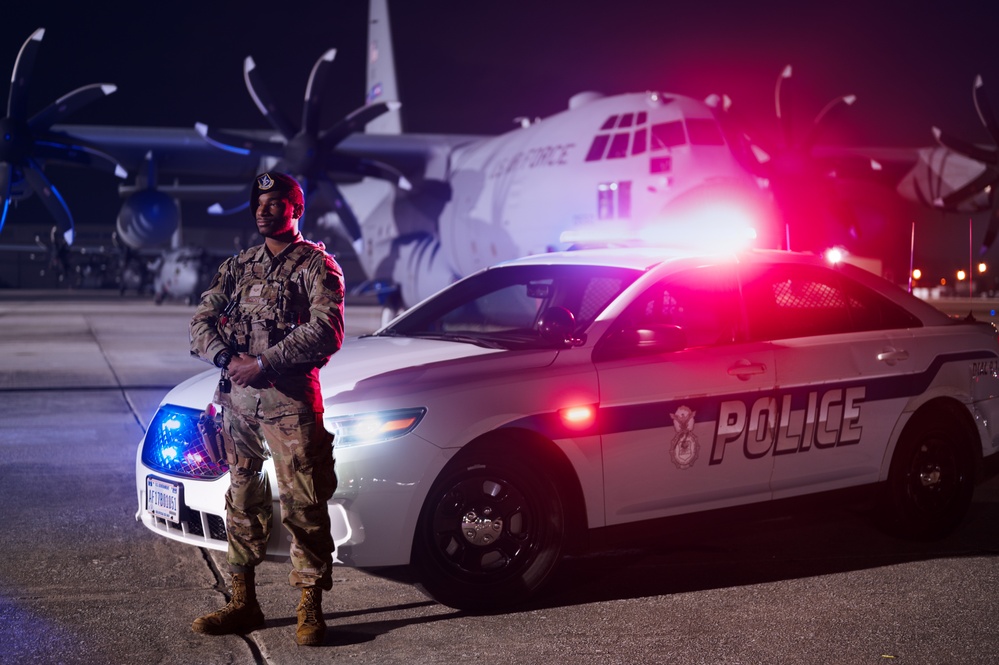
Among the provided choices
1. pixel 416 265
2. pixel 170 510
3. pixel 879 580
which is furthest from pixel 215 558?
pixel 416 265

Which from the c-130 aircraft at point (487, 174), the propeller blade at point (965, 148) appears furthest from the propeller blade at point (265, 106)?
the propeller blade at point (965, 148)

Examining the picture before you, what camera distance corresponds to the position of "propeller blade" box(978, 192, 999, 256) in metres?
20.8

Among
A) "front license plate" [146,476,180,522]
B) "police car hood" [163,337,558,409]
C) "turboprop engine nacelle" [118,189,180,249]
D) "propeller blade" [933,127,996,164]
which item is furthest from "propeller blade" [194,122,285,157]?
"front license plate" [146,476,180,522]

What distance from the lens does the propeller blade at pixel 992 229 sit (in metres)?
20.8

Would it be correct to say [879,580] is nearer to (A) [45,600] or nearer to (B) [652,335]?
(B) [652,335]

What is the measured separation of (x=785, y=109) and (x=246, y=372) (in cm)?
1683

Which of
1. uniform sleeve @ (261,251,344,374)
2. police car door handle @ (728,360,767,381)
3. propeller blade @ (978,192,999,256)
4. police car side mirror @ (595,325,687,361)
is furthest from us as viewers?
propeller blade @ (978,192,999,256)

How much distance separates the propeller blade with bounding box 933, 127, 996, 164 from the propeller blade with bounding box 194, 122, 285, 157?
13909 mm

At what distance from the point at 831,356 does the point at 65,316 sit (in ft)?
105

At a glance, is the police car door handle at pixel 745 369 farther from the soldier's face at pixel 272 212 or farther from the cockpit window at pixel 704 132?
the cockpit window at pixel 704 132

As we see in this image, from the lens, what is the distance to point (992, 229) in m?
21.1

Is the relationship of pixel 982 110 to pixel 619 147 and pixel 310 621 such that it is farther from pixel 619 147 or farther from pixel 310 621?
pixel 310 621

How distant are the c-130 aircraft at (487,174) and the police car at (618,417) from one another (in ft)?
24.7

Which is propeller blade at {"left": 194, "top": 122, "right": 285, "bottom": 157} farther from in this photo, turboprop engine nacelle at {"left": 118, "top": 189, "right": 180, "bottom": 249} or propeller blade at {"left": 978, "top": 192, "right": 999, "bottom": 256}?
propeller blade at {"left": 978, "top": 192, "right": 999, "bottom": 256}
